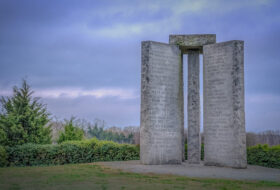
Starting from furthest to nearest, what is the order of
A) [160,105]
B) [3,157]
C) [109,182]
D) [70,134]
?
[70,134], [3,157], [160,105], [109,182]

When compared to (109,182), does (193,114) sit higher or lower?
higher

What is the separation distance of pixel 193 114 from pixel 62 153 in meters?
6.85

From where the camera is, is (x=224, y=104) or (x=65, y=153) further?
(x=65, y=153)

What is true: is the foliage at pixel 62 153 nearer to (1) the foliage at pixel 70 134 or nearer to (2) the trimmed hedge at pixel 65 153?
(2) the trimmed hedge at pixel 65 153

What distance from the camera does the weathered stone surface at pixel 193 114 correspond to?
15547mm

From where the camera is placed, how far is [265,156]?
15.8 metres

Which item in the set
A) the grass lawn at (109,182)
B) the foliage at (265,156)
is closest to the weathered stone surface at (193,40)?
the foliage at (265,156)

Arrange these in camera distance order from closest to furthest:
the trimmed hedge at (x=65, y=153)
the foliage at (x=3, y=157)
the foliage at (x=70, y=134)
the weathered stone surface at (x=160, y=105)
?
the weathered stone surface at (x=160, y=105) < the foliage at (x=3, y=157) < the trimmed hedge at (x=65, y=153) < the foliage at (x=70, y=134)

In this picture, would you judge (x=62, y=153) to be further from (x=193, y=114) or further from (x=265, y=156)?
(x=265, y=156)

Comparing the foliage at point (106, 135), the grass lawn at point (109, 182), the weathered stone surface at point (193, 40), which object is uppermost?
the weathered stone surface at point (193, 40)

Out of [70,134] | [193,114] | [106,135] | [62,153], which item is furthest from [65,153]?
[106,135]

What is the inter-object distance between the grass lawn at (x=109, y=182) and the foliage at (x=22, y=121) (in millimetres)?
5552

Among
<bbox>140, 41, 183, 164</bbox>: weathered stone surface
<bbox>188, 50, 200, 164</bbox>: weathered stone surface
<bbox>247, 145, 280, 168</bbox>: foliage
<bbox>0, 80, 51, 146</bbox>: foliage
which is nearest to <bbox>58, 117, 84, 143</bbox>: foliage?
<bbox>0, 80, 51, 146</bbox>: foliage

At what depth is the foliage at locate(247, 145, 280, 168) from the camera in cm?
1545
